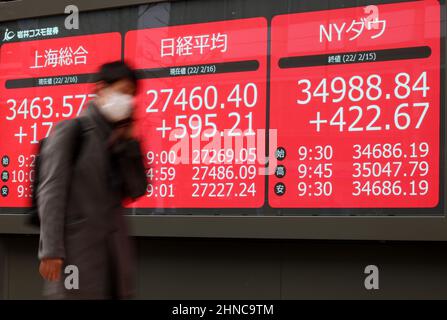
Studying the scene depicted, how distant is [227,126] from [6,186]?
210 cm

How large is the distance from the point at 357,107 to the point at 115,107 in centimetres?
237

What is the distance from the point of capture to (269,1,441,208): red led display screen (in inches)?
208

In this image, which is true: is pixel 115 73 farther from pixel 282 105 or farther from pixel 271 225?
pixel 271 225

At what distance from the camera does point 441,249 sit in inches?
210

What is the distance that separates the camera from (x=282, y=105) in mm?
5672

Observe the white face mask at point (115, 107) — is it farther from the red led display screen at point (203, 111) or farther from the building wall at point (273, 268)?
the building wall at point (273, 268)

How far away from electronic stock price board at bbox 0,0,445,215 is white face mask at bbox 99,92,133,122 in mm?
2226

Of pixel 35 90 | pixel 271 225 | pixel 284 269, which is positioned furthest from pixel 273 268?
pixel 35 90

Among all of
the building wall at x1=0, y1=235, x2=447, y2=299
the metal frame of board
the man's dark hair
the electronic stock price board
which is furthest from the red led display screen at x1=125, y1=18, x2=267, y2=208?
the man's dark hair

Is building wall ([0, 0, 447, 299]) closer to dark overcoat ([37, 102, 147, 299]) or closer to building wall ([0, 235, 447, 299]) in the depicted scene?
building wall ([0, 235, 447, 299])

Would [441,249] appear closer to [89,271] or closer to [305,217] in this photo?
[305,217]

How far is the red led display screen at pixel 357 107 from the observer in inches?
208

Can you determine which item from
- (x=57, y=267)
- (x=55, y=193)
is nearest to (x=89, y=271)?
(x=57, y=267)

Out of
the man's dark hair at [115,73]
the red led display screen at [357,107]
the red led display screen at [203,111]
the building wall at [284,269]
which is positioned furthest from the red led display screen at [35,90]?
the man's dark hair at [115,73]
